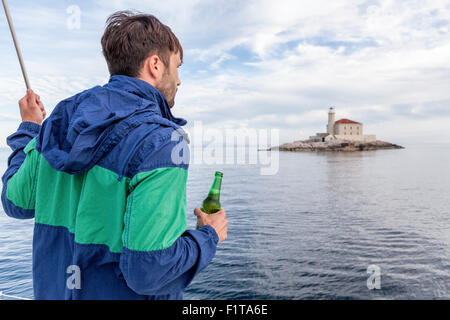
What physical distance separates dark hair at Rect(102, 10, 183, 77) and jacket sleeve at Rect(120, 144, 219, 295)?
0.60 meters

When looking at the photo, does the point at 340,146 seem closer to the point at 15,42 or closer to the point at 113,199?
the point at 15,42

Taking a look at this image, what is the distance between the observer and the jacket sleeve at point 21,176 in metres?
1.57

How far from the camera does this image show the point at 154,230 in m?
1.19

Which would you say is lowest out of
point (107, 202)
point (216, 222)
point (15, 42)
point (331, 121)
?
point (216, 222)

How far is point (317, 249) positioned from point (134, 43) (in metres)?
13.6

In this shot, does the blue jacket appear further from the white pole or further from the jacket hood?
the white pole

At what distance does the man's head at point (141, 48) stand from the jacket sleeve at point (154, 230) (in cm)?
56

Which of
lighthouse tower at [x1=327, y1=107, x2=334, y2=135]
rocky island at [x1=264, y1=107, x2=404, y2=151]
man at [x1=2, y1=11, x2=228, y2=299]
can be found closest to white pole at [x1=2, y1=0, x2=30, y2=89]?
man at [x1=2, y1=11, x2=228, y2=299]

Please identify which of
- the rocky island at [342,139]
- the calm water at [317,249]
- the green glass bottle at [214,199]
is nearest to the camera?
the green glass bottle at [214,199]

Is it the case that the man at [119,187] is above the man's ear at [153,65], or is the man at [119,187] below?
below

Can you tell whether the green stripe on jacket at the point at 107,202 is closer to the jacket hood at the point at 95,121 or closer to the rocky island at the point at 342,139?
the jacket hood at the point at 95,121

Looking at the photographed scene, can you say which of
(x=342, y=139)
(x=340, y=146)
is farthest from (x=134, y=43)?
(x=342, y=139)

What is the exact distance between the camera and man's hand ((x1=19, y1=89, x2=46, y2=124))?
193 cm

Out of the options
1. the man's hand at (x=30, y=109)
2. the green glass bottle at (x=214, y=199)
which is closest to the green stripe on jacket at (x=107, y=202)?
the man's hand at (x=30, y=109)
